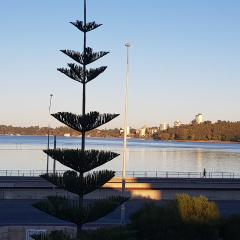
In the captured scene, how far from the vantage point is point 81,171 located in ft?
43.1

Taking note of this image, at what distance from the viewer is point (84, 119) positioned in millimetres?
13125

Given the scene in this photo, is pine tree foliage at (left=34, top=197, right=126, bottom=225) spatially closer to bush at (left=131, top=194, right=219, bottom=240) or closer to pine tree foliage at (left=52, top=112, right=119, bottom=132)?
pine tree foliage at (left=52, top=112, right=119, bottom=132)

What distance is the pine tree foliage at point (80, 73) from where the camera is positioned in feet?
44.0

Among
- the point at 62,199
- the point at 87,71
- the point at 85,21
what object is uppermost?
the point at 85,21

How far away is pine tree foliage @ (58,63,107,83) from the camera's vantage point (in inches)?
528

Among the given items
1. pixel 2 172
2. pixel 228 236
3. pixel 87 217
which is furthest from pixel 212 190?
pixel 2 172

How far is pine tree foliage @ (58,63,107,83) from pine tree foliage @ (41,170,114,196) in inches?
91.5

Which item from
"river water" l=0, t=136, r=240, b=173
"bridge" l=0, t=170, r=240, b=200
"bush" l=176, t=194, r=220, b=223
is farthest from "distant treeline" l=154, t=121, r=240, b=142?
"bush" l=176, t=194, r=220, b=223

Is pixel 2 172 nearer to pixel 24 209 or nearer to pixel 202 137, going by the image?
pixel 24 209

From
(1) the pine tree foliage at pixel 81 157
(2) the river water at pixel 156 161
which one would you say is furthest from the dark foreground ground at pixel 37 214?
(2) the river water at pixel 156 161

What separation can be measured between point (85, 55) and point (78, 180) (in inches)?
121

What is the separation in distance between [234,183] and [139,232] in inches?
721

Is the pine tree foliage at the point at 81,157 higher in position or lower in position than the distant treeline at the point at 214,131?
lower

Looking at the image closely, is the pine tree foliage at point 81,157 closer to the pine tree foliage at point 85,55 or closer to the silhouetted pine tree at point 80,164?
the silhouetted pine tree at point 80,164
